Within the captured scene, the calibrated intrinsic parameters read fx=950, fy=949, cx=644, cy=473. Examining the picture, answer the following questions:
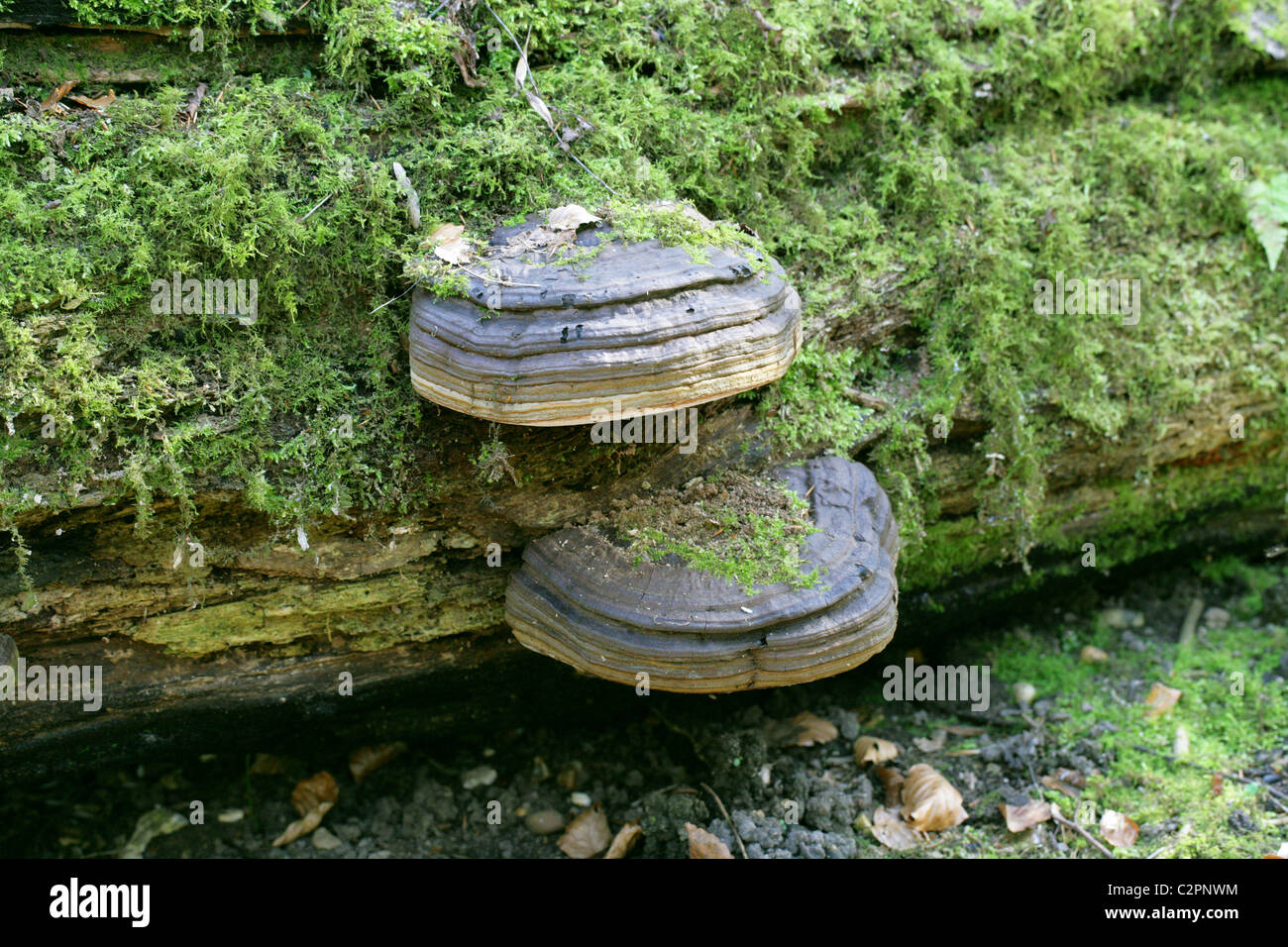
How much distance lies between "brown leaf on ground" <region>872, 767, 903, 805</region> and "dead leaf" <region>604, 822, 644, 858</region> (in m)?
1.21

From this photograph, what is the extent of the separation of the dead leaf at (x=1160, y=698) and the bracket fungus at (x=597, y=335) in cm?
316

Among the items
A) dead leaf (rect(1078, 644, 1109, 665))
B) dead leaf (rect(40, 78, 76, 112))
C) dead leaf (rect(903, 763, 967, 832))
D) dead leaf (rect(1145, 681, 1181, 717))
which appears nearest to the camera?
dead leaf (rect(40, 78, 76, 112))

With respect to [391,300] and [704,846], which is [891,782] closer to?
[704,846]

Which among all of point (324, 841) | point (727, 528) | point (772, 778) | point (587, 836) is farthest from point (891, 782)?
point (324, 841)

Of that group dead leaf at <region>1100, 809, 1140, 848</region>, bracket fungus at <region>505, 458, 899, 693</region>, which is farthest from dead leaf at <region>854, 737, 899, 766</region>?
bracket fungus at <region>505, 458, 899, 693</region>

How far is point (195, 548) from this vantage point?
3666 mm

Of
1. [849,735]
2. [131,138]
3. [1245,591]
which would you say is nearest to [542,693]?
[849,735]

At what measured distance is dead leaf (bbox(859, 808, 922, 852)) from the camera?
4.32m

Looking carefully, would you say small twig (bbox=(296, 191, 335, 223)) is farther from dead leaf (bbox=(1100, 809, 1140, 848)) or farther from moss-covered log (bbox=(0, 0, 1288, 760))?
dead leaf (bbox=(1100, 809, 1140, 848))

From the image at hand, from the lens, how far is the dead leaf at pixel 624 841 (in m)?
→ 4.38

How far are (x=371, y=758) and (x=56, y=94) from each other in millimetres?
3274

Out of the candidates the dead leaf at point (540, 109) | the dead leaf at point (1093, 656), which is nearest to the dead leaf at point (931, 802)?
the dead leaf at point (1093, 656)
